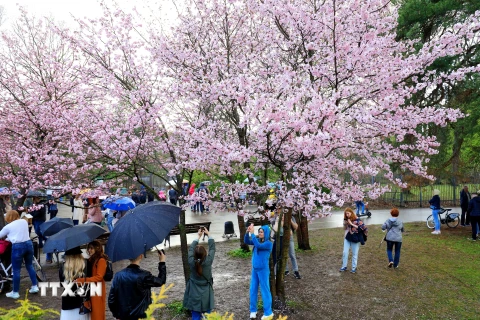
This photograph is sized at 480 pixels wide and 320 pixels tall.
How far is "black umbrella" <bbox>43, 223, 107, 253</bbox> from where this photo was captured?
14.7 feet

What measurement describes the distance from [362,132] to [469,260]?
20.1 ft

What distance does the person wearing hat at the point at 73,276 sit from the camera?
14.3 feet

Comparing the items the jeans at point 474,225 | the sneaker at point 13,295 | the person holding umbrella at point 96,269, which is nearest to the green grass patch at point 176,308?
the person holding umbrella at point 96,269

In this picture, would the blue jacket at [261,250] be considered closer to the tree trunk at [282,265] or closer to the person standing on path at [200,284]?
the tree trunk at [282,265]

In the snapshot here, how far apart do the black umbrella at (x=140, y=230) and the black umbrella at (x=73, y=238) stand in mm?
409

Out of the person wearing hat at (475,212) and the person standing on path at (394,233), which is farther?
the person wearing hat at (475,212)

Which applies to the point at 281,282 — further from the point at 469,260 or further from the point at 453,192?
the point at 453,192

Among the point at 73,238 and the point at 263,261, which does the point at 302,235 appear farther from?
the point at 73,238

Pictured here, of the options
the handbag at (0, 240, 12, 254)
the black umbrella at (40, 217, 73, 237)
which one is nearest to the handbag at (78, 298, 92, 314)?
the handbag at (0, 240, 12, 254)

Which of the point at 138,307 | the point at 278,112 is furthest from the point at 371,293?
the point at 138,307

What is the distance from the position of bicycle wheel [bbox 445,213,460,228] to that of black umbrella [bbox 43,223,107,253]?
13792mm

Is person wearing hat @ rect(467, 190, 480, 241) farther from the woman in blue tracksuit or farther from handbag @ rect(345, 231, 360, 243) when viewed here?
the woman in blue tracksuit

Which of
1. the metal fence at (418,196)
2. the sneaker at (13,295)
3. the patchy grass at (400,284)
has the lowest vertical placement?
the patchy grass at (400,284)

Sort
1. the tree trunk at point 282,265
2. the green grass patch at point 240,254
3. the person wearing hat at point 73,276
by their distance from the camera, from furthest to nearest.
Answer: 1. the green grass patch at point 240,254
2. the tree trunk at point 282,265
3. the person wearing hat at point 73,276
